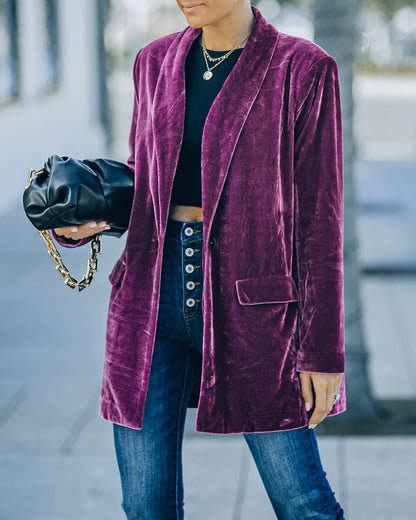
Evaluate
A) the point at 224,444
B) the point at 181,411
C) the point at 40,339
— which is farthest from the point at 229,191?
the point at 40,339

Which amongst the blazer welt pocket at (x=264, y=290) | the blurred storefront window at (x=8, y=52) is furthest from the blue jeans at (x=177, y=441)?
the blurred storefront window at (x=8, y=52)

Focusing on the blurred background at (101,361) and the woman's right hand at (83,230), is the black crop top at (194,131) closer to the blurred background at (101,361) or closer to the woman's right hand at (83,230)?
the woman's right hand at (83,230)

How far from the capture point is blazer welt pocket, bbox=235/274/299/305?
2.25 metres

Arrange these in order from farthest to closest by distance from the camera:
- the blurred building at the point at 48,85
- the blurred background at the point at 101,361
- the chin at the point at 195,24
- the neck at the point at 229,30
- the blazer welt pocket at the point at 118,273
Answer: the blurred building at the point at 48,85, the blurred background at the point at 101,361, the blazer welt pocket at the point at 118,273, the neck at the point at 229,30, the chin at the point at 195,24

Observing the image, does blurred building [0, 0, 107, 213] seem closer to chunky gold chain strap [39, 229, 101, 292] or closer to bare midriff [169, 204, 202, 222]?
chunky gold chain strap [39, 229, 101, 292]

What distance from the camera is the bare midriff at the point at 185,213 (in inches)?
91.3

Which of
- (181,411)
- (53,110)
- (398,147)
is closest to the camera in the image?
(181,411)

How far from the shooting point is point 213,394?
90.8 inches

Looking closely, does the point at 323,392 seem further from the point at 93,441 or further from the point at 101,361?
the point at 101,361

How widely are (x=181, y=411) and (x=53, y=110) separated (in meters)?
14.1

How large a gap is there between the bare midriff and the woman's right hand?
0.18m

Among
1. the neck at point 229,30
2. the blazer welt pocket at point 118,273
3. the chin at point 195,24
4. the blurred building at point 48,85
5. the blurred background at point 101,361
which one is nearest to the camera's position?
the chin at point 195,24

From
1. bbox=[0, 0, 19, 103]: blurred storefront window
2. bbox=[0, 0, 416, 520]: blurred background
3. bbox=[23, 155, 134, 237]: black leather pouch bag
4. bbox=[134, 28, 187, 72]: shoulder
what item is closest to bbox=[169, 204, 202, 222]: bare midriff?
bbox=[23, 155, 134, 237]: black leather pouch bag

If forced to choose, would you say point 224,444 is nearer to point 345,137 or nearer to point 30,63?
point 345,137
